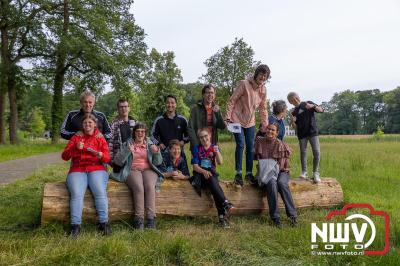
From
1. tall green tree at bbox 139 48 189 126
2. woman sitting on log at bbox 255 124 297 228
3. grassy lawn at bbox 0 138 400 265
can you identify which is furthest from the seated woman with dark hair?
tall green tree at bbox 139 48 189 126

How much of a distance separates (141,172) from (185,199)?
2.68 feet

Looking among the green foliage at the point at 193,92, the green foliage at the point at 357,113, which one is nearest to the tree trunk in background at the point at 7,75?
the green foliage at the point at 193,92

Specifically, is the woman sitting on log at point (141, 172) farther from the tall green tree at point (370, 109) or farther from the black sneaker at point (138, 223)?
the tall green tree at point (370, 109)

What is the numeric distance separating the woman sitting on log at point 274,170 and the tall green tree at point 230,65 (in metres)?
34.4

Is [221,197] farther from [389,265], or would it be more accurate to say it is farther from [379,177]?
[379,177]

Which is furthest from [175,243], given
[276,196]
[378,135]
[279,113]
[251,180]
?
[378,135]

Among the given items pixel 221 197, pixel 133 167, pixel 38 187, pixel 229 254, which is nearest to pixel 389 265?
pixel 229 254

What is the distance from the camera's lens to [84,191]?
16.8ft

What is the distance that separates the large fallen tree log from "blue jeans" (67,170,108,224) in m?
0.25

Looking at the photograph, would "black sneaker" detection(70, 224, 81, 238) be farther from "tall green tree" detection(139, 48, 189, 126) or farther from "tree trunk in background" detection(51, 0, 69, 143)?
"tall green tree" detection(139, 48, 189, 126)

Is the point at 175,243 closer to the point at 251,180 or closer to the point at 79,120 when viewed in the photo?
the point at 251,180

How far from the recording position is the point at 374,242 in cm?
449

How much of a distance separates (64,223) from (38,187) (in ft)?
11.3

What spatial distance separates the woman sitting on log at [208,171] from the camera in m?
5.66
